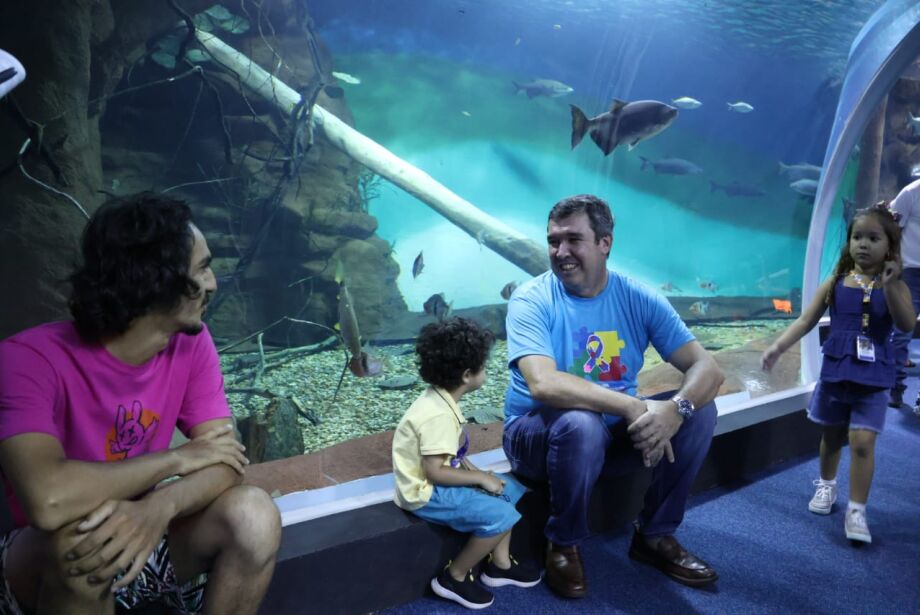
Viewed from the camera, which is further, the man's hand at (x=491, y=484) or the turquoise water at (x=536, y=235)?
the turquoise water at (x=536, y=235)

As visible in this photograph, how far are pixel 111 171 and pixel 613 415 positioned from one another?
2864 mm

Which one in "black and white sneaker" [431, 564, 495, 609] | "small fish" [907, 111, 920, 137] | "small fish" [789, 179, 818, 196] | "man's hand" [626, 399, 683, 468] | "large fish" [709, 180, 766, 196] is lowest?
"black and white sneaker" [431, 564, 495, 609]

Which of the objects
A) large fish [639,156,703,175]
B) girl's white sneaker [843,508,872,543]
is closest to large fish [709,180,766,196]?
large fish [639,156,703,175]

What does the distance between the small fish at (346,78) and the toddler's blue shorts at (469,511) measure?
131 inches

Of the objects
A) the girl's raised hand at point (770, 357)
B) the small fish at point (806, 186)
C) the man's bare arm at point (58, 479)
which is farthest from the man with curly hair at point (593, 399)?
the small fish at point (806, 186)

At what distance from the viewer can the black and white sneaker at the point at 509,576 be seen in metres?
2.06

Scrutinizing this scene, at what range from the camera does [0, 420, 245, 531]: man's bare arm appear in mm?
1063

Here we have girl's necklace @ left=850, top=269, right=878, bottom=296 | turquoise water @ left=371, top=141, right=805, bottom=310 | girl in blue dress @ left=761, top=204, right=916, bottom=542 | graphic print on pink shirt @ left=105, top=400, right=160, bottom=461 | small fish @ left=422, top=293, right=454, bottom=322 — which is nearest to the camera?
graphic print on pink shirt @ left=105, top=400, right=160, bottom=461

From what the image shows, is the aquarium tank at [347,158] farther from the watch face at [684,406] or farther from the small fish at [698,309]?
the watch face at [684,406]

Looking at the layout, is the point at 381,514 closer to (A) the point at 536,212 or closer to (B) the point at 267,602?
(B) the point at 267,602

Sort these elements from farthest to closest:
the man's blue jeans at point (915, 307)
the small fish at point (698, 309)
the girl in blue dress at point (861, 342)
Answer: the small fish at point (698, 309) < the man's blue jeans at point (915, 307) < the girl in blue dress at point (861, 342)

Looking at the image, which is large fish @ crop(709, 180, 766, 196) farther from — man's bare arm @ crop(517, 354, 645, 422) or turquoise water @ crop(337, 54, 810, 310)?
man's bare arm @ crop(517, 354, 645, 422)

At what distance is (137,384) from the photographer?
1.33 m

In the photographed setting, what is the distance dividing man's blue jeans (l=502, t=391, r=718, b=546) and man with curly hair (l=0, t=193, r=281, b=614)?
1.01 meters
